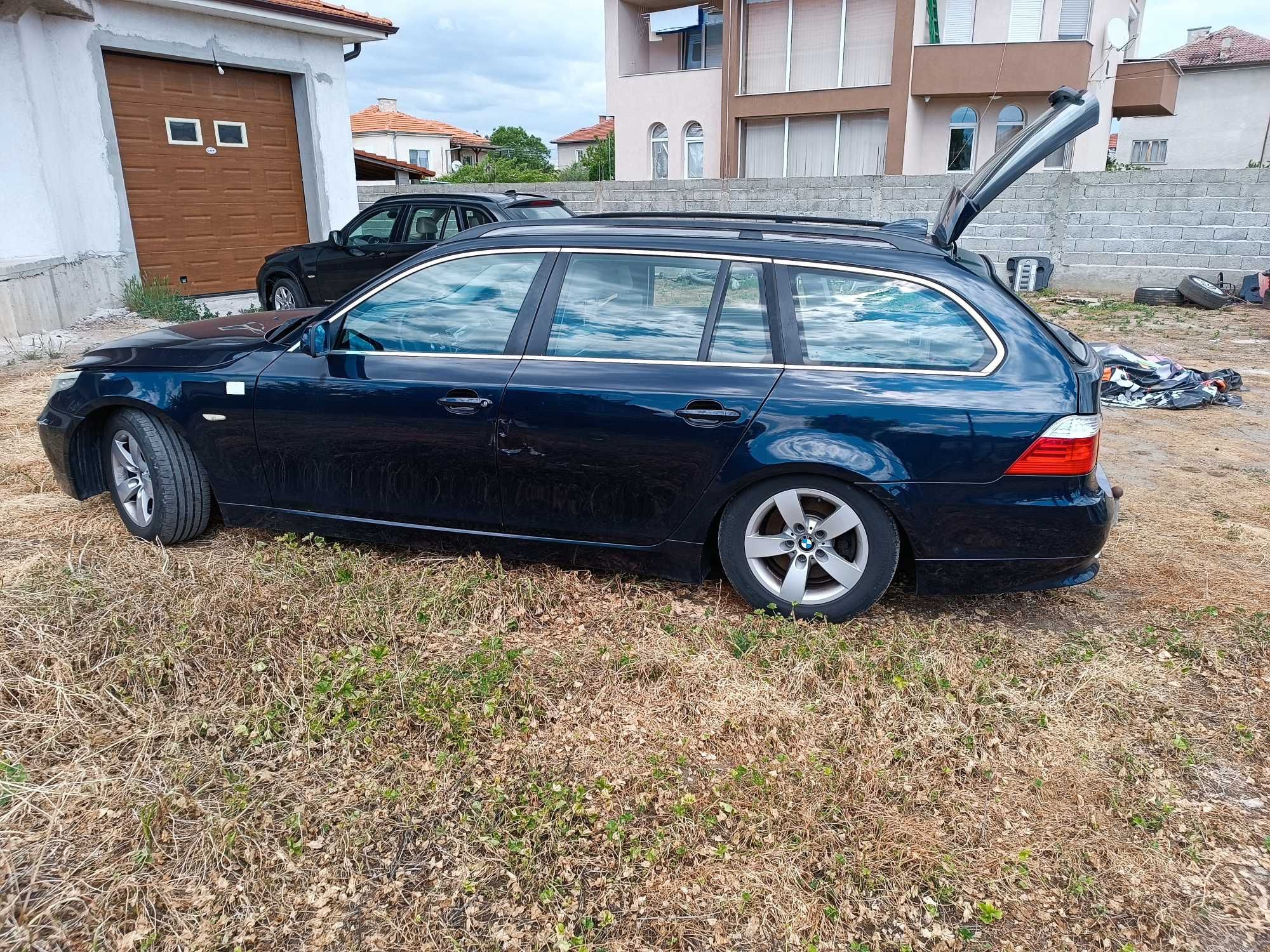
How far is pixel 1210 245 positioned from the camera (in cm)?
1327

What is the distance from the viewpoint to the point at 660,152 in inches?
1017

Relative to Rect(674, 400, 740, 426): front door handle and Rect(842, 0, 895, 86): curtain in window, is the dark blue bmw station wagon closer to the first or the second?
Rect(674, 400, 740, 426): front door handle

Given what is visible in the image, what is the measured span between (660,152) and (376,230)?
57.6ft

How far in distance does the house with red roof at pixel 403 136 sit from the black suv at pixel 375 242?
139ft

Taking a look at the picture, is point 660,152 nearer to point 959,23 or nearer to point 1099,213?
point 959,23

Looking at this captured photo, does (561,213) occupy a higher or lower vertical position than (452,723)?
higher

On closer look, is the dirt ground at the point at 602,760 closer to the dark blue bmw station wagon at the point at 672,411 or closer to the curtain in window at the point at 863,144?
the dark blue bmw station wagon at the point at 672,411

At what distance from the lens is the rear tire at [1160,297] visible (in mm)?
12891

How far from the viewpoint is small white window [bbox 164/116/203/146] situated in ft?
38.9

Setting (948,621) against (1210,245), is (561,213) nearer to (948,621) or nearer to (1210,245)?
(948,621)

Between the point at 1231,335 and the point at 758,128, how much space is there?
16054 millimetres

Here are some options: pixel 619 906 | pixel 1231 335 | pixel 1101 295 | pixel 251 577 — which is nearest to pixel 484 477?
pixel 251 577

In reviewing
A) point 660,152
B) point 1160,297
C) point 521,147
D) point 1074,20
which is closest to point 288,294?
point 1160,297

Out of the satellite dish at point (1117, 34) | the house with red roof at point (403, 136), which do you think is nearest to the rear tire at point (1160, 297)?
the satellite dish at point (1117, 34)
